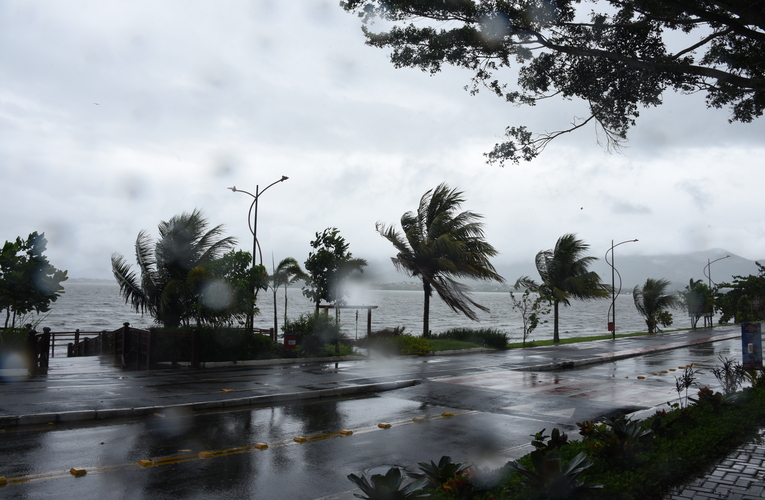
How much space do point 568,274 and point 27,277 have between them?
97.4 ft

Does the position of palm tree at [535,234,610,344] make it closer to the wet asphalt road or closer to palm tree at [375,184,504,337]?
palm tree at [375,184,504,337]

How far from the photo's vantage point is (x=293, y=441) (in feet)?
28.7

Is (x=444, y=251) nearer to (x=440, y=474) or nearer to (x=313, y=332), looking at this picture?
(x=313, y=332)

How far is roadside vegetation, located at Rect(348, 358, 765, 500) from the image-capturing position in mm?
5004

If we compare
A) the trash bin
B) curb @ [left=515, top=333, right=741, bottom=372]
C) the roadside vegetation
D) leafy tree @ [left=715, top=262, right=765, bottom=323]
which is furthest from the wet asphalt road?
leafy tree @ [left=715, top=262, right=765, bottom=323]

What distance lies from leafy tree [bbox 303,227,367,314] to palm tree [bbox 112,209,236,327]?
13.5ft

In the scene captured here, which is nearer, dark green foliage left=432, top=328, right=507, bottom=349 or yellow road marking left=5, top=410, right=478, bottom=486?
yellow road marking left=5, top=410, right=478, bottom=486

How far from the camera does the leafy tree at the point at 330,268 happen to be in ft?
85.9

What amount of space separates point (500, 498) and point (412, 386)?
10278 millimetres

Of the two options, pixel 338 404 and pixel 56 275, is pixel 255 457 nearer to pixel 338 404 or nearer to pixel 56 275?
pixel 338 404

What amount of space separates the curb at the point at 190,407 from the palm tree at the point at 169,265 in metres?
11.4

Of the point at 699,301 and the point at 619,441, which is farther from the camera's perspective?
the point at 699,301

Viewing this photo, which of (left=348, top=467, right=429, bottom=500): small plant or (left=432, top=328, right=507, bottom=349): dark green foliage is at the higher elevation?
(left=348, top=467, right=429, bottom=500): small plant

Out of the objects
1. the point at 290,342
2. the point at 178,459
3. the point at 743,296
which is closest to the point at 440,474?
the point at 178,459
